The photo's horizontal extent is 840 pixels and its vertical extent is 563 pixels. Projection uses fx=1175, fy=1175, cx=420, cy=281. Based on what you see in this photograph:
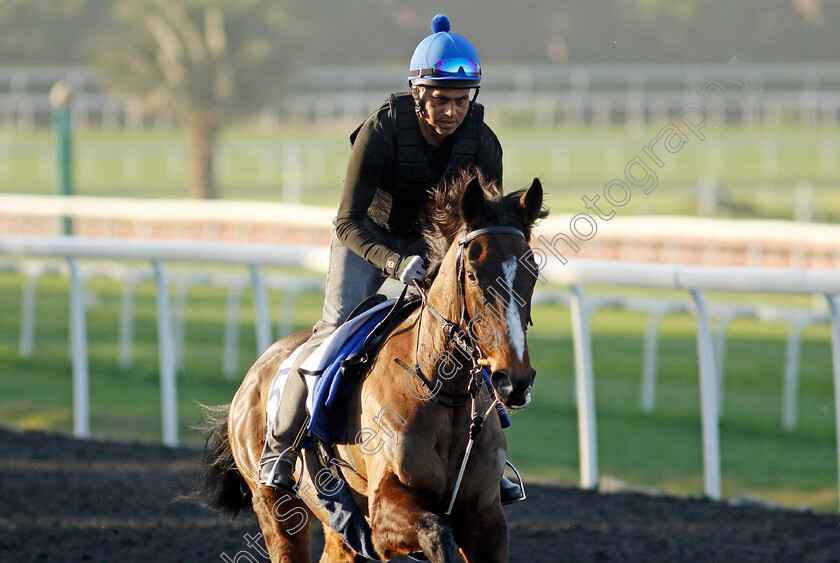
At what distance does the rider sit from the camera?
3275 mm

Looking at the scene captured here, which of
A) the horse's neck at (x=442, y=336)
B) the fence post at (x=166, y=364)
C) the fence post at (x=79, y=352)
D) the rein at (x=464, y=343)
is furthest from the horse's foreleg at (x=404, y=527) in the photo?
the fence post at (x=79, y=352)

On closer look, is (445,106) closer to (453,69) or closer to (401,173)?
(453,69)

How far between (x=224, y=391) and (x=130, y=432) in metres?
1.04

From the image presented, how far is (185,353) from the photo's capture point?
11.2m

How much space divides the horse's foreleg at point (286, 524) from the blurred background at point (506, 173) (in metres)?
3.28

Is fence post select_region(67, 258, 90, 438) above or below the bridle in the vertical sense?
below

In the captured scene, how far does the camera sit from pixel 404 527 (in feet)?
9.69

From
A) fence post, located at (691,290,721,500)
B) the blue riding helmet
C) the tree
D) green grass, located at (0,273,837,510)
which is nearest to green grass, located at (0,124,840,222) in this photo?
the tree

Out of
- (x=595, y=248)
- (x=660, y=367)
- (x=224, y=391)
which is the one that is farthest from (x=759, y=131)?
(x=224, y=391)

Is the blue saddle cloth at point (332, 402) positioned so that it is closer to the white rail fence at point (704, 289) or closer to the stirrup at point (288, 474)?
the stirrup at point (288, 474)

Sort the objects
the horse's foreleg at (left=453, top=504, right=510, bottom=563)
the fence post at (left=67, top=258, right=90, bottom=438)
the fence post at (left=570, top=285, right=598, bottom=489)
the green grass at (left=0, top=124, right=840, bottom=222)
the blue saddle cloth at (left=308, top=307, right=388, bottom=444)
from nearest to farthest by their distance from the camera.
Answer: the horse's foreleg at (left=453, top=504, right=510, bottom=563), the blue saddle cloth at (left=308, top=307, right=388, bottom=444), the fence post at (left=570, top=285, right=598, bottom=489), the fence post at (left=67, top=258, right=90, bottom=438), the green grass at (left=0, top=124, right=840, bottom=222)

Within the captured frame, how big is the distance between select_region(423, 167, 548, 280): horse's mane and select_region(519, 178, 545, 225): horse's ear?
1 cm

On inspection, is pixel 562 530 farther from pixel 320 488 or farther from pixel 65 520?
pixel 65 520

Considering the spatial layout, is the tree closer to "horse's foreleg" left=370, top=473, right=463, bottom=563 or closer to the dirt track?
the dirt track
